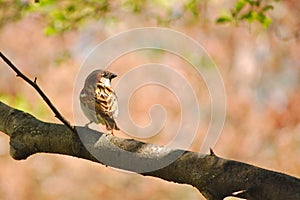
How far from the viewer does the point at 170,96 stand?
18.8ft

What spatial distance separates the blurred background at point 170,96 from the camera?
530 centimetres

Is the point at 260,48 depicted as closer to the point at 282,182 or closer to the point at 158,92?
the point at 158,92

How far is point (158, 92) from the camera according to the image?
5766mm

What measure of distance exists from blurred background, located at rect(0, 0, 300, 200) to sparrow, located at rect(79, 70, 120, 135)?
306 centimetres

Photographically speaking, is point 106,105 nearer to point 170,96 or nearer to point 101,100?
point 101,100

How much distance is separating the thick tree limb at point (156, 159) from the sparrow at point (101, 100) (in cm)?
20

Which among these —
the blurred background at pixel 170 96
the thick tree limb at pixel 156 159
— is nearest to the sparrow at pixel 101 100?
the thick tree limb at pixel 156 159

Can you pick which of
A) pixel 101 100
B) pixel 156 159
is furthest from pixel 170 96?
pixel 156 159

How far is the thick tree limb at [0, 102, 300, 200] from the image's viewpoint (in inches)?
46.4

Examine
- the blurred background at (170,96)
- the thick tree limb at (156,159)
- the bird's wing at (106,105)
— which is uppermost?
the blurred background at (170,96)

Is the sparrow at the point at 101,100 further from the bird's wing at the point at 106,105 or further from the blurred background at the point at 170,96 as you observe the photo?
the blurred background at the point at 170,96

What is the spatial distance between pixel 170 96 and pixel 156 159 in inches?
176

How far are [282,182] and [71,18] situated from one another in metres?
1.74

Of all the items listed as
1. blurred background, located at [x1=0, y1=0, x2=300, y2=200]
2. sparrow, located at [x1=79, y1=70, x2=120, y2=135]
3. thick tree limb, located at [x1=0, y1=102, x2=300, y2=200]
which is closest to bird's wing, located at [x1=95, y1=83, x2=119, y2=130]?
sparrow, located at [x1=79, y1=70, x2=120, y2=135]
